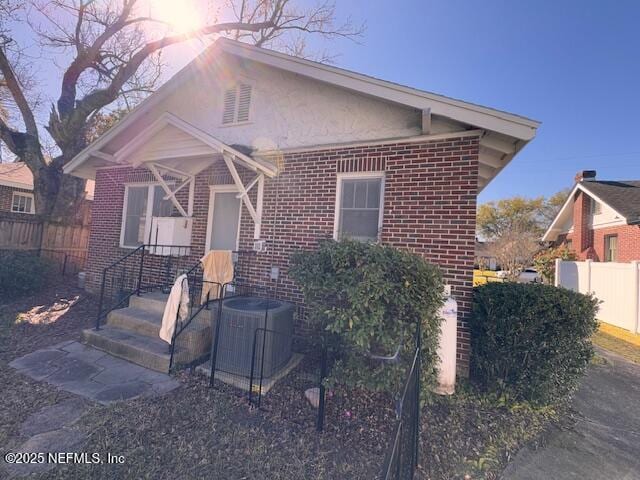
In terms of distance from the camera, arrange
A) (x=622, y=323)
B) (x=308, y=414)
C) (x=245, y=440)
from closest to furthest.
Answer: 1. (x=245, y=440)
2. (x=308, y=414)
3. (x=622, y=323)

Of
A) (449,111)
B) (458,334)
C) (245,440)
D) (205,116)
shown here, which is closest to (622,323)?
(458,334)

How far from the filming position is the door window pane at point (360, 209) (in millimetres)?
5266

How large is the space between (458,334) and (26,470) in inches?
200

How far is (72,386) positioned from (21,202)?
62.5 ft

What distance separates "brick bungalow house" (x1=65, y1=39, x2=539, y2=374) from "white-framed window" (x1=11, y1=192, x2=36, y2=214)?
12894mm

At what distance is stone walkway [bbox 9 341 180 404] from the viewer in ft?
12.2

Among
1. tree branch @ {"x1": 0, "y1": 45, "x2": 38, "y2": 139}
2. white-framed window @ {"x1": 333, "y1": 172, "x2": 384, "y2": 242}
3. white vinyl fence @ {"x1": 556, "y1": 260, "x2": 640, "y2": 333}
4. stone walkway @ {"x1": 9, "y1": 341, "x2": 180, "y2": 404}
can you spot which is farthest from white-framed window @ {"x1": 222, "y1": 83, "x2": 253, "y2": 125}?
white vinyl fence @ {"x1": 556, "y1": 260, "x2": 640, "y2": 333}

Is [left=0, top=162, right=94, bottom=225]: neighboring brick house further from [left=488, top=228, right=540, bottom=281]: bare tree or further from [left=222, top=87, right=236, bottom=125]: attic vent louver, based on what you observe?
[left=488, top=228, right=540, bottom=281]: bare tree

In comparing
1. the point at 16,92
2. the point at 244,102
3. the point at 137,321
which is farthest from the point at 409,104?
the point at 16,92

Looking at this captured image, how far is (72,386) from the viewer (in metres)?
3.83

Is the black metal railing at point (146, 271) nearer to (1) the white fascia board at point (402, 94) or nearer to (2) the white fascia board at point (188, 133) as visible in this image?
(2) the white fascia board at point (188, 133)

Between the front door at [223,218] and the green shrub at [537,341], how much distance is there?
510 cm

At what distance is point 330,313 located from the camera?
10.9ft

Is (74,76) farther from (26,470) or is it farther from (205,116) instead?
(26,470)
